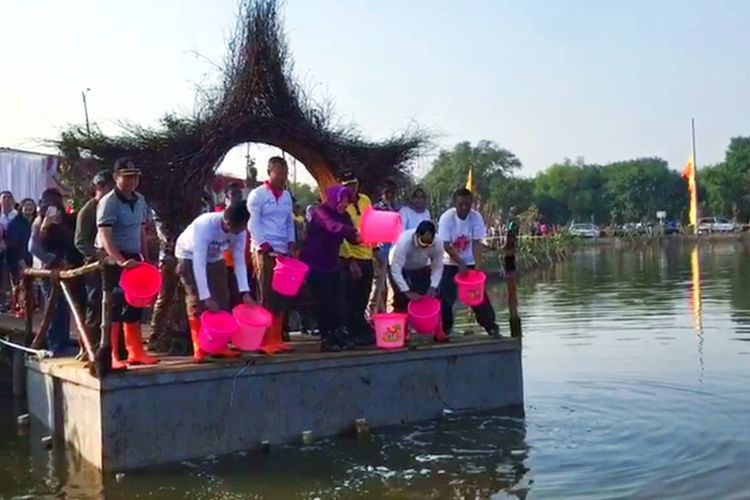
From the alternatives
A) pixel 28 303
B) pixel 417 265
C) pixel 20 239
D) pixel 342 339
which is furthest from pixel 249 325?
pixel 20 239

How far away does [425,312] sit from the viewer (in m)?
9.74

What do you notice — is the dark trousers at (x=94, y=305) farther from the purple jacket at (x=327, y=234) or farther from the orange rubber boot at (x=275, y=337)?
the purple jacket at (x=327, y=234)

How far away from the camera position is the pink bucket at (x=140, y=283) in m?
7.85

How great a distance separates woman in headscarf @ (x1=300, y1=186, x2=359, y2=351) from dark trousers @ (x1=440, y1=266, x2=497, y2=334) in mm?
1411

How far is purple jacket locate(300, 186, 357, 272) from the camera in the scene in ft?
29.8

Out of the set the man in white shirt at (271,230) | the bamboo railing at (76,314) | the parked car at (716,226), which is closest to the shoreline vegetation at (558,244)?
the parked car at (716,226)

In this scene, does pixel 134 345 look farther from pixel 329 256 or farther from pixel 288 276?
pixel 329 256

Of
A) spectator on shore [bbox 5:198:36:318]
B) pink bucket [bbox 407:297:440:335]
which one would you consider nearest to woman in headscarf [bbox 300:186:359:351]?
pink bucket [bbox 407:297:440:335]

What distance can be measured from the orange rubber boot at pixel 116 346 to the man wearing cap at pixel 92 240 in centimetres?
17

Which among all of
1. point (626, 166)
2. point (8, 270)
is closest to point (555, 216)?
point (626, 166)

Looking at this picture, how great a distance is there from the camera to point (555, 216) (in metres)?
96.1

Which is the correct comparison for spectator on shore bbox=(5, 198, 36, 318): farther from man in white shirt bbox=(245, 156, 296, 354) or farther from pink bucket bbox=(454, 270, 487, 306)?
pink bucket bbox=(454, 270, 487, 306)

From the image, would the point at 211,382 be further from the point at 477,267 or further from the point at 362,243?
the point at 477,267

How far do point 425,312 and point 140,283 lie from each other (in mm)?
2942
